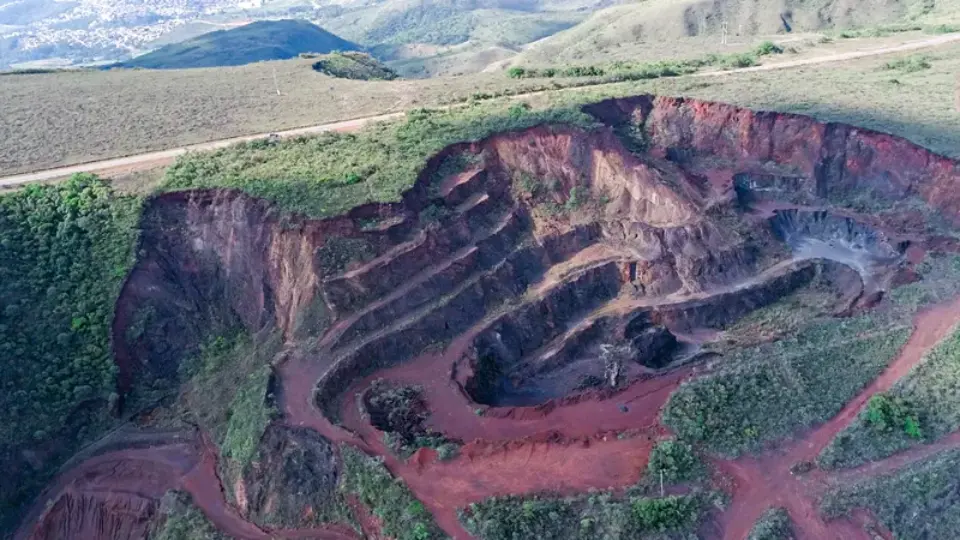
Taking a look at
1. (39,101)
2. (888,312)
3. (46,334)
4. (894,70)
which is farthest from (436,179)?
(894,70)

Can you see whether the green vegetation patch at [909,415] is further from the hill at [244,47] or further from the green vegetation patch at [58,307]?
the hill at [244,47]

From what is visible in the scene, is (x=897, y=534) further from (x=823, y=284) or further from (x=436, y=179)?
(x=436, y=179)

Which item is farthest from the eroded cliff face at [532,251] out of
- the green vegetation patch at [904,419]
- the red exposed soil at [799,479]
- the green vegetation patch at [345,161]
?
the red exposed soil at [799,479]

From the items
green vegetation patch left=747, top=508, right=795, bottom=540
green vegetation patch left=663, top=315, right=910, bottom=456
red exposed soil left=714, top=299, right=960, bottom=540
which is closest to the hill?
green vegetation patch left=663, top=315, right=910, bottom=456

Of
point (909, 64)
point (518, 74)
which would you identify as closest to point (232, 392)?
point (518, 74)

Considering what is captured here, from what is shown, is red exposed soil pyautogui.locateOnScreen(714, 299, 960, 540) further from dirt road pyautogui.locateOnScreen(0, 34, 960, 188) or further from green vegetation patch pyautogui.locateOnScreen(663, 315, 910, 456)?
dirt road pyautogui.locateOnScreen(0, 34, 960, 188)
